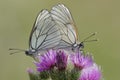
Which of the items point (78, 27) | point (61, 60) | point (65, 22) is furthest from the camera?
point (78, 27)

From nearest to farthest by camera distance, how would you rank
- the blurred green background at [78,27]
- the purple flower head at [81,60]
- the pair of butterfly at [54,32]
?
the purple flower head at [81,60] < the pair of butterfly at [54,32] < the blurred green background at [78,27]

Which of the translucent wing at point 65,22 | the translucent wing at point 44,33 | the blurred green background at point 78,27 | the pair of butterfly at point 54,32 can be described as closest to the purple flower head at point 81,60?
the pair of butterfly at point 54,32

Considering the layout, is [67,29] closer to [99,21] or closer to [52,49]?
[52,49]

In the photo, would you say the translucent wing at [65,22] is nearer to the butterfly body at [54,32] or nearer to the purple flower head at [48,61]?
the butterfly body at [54,32]

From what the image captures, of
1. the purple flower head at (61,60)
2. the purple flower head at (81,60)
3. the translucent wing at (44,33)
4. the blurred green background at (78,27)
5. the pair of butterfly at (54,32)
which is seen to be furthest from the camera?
the blurred green background at (78,27)

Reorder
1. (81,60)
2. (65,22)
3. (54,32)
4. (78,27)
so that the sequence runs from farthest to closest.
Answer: (78,27)
(54,32)
(65,22)
(81,60)

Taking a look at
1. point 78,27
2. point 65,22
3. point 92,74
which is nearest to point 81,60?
point 92,74

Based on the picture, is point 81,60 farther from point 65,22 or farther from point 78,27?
point 78,27

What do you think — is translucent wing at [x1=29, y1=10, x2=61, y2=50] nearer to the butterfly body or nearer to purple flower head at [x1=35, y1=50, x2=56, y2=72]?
the butterfly body
